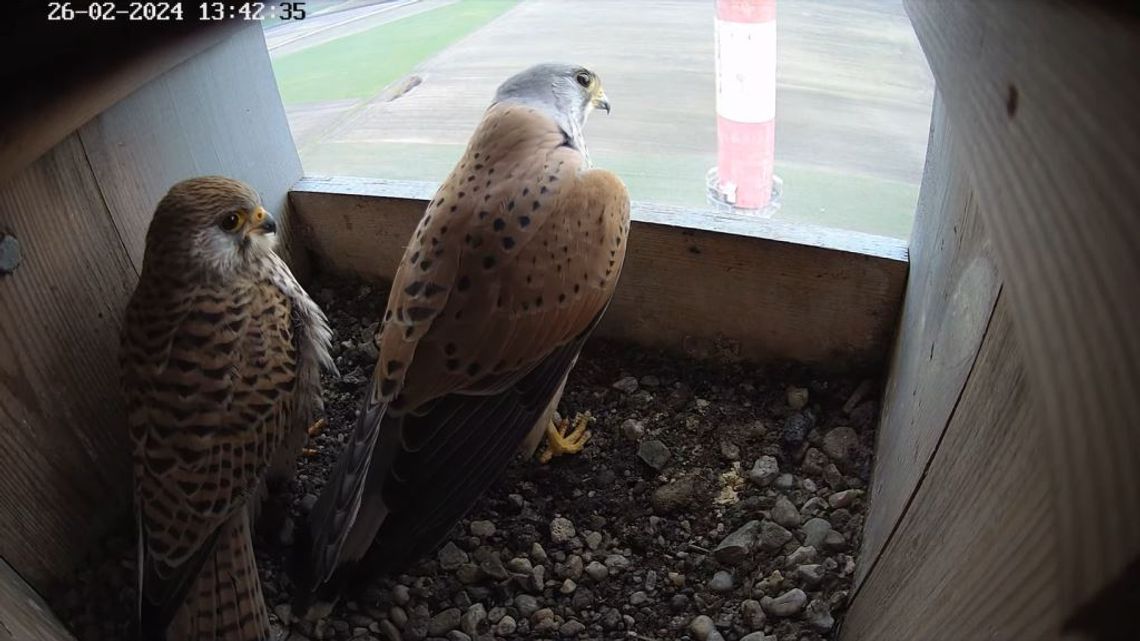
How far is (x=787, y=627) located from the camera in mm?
1397

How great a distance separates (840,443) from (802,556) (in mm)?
303

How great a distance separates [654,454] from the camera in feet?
5.67

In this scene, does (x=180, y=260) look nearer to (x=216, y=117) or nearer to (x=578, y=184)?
(x=216, y=117)

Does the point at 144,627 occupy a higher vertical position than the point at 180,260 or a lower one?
lower

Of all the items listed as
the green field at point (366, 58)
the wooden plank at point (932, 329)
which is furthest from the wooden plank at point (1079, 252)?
the green field at point (366, 58)

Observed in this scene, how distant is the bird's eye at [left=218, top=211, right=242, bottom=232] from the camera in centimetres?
160

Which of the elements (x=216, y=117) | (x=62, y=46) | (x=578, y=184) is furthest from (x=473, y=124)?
(x=62, y=46)

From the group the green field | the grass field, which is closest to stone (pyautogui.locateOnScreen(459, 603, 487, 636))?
the grass field

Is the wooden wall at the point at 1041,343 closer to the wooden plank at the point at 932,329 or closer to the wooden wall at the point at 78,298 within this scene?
the wooden plank at the point at 932,329

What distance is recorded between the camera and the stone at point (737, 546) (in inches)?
60.0

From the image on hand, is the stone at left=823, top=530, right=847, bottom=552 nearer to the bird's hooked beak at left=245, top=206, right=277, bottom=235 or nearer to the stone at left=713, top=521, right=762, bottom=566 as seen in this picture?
the stone at left=713, top=521, right=762, bottom=566

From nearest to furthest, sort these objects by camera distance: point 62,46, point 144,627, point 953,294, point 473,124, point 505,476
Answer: point 62,46 < point 953,294 < point 144,627 < point 505,476 < point 473,124

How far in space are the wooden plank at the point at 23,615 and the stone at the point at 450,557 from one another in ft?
2.16

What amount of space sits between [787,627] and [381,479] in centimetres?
79
